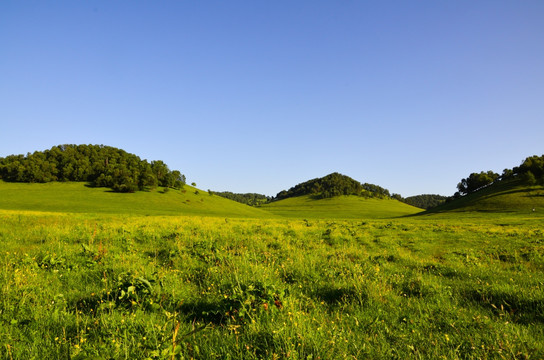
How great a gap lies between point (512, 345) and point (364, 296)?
8.95 feet

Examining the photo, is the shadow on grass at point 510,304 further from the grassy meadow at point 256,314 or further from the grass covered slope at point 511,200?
the grass covered slope at point 511,200

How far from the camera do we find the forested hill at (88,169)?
11018cm

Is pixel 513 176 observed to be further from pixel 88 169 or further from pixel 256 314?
pixel 88 169

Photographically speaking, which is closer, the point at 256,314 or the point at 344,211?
the point at 256,314

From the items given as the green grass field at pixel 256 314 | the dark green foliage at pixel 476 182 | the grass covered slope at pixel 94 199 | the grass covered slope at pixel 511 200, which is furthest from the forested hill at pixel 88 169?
the dark green foliage at pixel 476 182

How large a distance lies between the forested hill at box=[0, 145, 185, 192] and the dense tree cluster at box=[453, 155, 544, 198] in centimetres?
14079

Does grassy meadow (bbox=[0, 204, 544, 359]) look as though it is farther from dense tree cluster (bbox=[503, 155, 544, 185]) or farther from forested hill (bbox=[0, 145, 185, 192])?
dense tree cluster (bbox=[503, 155, 544, 185])

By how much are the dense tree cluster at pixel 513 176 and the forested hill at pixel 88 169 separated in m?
141

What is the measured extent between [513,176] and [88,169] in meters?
183

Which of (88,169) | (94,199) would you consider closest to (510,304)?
(94,199)

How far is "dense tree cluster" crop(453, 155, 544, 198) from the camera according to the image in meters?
93.0

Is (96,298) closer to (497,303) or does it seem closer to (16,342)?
(16,342)

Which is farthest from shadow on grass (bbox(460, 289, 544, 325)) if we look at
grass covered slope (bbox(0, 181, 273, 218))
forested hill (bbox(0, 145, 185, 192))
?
forested hill (bbox(0, 145, 185, 192))

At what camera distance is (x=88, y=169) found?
4766 inches
